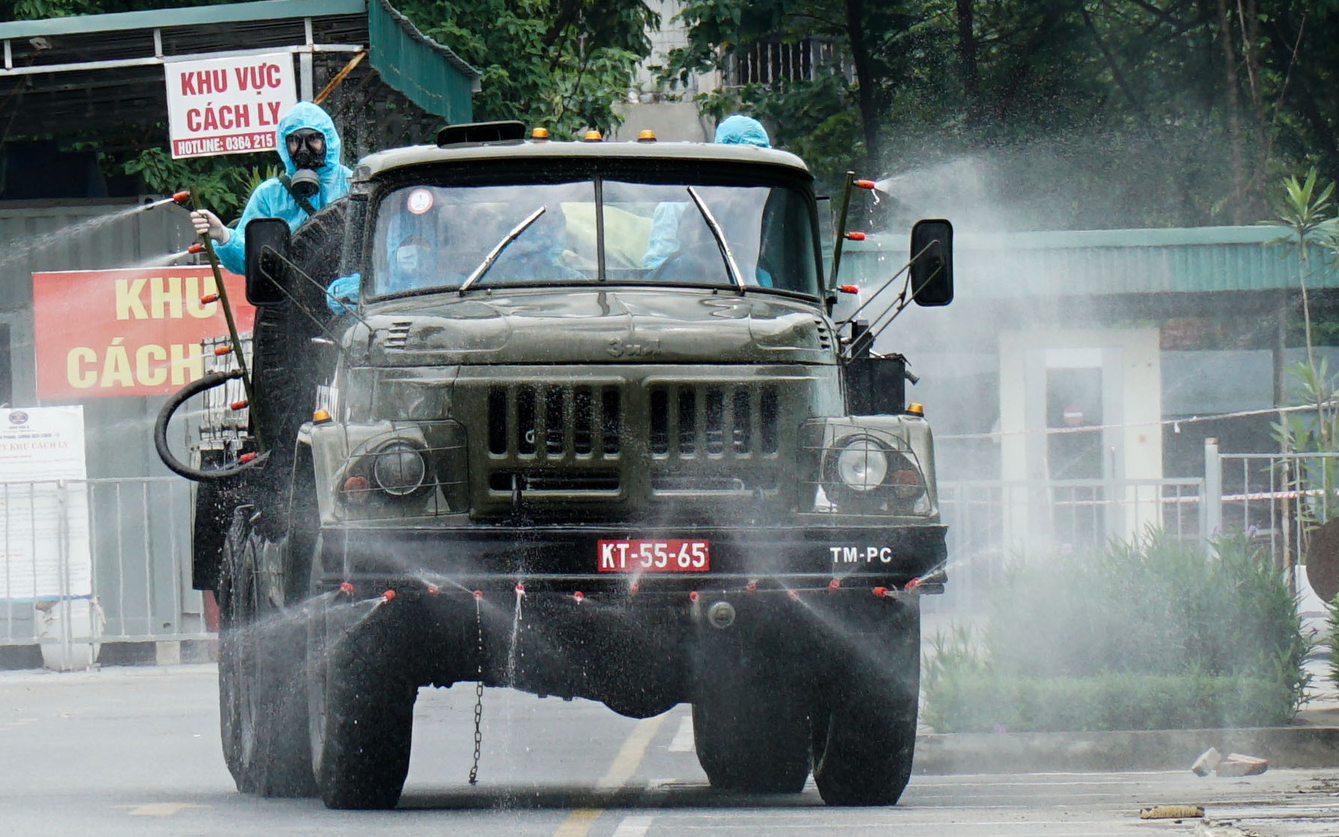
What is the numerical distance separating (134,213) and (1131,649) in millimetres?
11203

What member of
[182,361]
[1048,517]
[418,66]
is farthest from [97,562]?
[1048,517]

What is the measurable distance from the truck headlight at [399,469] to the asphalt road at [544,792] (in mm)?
1167

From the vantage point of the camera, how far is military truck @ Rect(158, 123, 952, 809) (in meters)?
7.94

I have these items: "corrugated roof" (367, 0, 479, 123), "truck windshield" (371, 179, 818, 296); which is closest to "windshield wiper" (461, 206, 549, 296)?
"truck windshield" (371, 179, 818, 296)

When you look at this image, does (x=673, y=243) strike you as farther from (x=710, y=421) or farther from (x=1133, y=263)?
(x=1133, y=263)

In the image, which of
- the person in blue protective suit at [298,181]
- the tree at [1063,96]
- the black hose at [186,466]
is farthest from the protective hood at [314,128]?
the tree at [1063,96]

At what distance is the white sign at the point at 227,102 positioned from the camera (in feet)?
55.3

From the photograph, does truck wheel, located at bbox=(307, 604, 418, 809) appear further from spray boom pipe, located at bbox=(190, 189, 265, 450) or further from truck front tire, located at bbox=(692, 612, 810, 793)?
spray boom pipe, located at bbox=(190, 189, 265, 450)

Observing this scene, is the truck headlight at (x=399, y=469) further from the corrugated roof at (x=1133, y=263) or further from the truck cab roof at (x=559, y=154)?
the corrugated roof at (x=1133, y=263)

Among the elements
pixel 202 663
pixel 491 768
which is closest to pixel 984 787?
pixel 491 768

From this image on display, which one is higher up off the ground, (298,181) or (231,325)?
(298,181)

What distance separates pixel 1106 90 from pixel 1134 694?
20885 mm

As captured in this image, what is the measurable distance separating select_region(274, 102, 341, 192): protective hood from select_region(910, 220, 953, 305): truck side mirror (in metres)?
3.12

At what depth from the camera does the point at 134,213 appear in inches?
802
